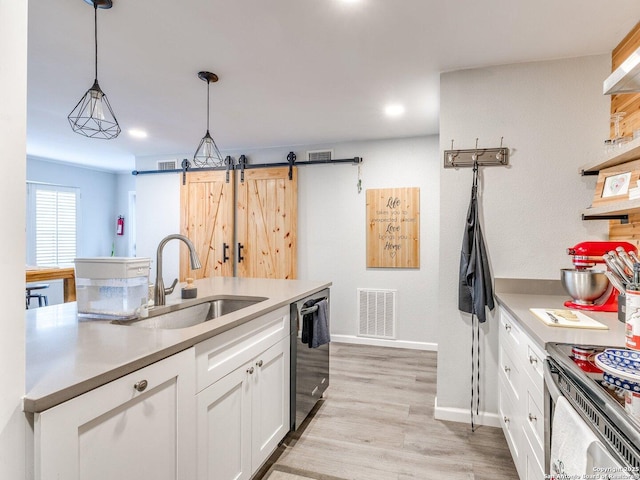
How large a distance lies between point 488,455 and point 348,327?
8.17ft

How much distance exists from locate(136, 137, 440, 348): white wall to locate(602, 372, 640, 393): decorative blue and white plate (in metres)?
3.26

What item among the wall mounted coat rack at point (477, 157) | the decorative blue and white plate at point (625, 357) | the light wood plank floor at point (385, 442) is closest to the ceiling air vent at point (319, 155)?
the wall mounted coat rack at point (477, 157)

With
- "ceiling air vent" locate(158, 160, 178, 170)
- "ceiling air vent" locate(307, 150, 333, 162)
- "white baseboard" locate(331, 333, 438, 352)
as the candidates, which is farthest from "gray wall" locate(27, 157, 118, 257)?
"white baseboard" locate(331, 333, 438, 352)

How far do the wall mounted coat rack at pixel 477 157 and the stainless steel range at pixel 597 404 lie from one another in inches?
60.3

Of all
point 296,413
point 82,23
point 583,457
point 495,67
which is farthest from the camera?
point 495,67

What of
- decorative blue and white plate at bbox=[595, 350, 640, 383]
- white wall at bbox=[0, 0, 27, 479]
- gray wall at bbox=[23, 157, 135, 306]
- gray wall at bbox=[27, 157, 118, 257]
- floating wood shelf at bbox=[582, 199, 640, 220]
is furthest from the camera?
gray wall at bbox=[27, 157, 118, 257]

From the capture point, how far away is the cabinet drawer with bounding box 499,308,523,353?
6.10 feet

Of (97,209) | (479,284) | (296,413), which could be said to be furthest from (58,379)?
(97,209)

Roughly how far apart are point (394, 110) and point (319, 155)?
1443mm

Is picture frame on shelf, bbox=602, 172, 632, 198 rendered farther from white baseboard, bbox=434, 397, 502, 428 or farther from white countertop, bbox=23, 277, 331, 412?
white countertop, bbox=23, 277, 331, 412

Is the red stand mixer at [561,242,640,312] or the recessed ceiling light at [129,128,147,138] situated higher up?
the recessed ceiling light at [129,128,147,138]

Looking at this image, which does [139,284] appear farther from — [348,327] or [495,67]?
[348,327]

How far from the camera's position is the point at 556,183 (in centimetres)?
242

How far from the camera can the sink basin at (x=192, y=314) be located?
1.82m
